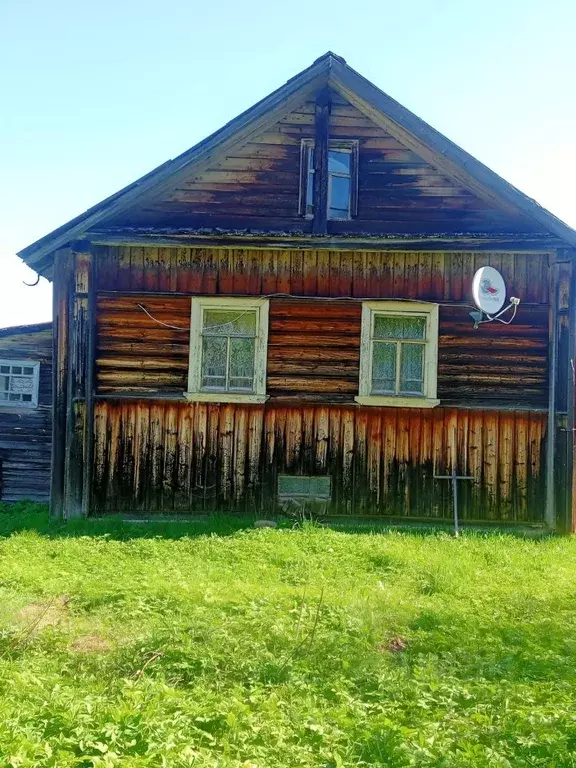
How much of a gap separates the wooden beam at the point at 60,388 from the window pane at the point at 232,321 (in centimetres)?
224

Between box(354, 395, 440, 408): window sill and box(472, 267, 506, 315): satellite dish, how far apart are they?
5.31ft

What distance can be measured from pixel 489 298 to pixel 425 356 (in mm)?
1303

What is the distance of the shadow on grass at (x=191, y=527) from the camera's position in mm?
8555

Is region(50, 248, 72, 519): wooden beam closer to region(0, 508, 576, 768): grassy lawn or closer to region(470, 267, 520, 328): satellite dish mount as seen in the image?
region(0, 508, 576, 768): grassy lawn

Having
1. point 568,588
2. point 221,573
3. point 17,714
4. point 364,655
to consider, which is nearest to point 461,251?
point 568,588

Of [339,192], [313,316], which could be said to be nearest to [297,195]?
[339,192]

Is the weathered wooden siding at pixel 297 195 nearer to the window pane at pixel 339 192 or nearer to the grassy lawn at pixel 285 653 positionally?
the window pane at pixel 339 192

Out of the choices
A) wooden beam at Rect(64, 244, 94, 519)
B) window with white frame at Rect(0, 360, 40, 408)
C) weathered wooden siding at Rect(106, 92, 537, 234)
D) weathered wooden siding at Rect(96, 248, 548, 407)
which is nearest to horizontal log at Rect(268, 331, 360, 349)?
weathered wooden siding at Rect(96, 248, 548, 407)

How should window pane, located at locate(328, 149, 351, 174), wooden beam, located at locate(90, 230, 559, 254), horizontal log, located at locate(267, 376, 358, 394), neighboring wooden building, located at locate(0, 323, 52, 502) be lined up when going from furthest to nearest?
neighboring wooden building, located at locate(0, 323, 52, 502) < window pane, located at locate(328, 149, 351, 174) < horizontal log, located at locate(267, 376, 358, 394) < wooden beam, located at locate(90, 230, 559, 254)

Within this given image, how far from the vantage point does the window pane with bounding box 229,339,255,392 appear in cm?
957

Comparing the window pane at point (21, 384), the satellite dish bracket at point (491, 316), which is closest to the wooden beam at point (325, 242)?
the satellite dish bracket at point (491, 316)

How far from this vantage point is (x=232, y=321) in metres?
9.59

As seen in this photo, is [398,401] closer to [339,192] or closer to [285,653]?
[339,192]

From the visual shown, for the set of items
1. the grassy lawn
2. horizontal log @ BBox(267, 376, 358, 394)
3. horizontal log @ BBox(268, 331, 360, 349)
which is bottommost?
the grassy lawn
